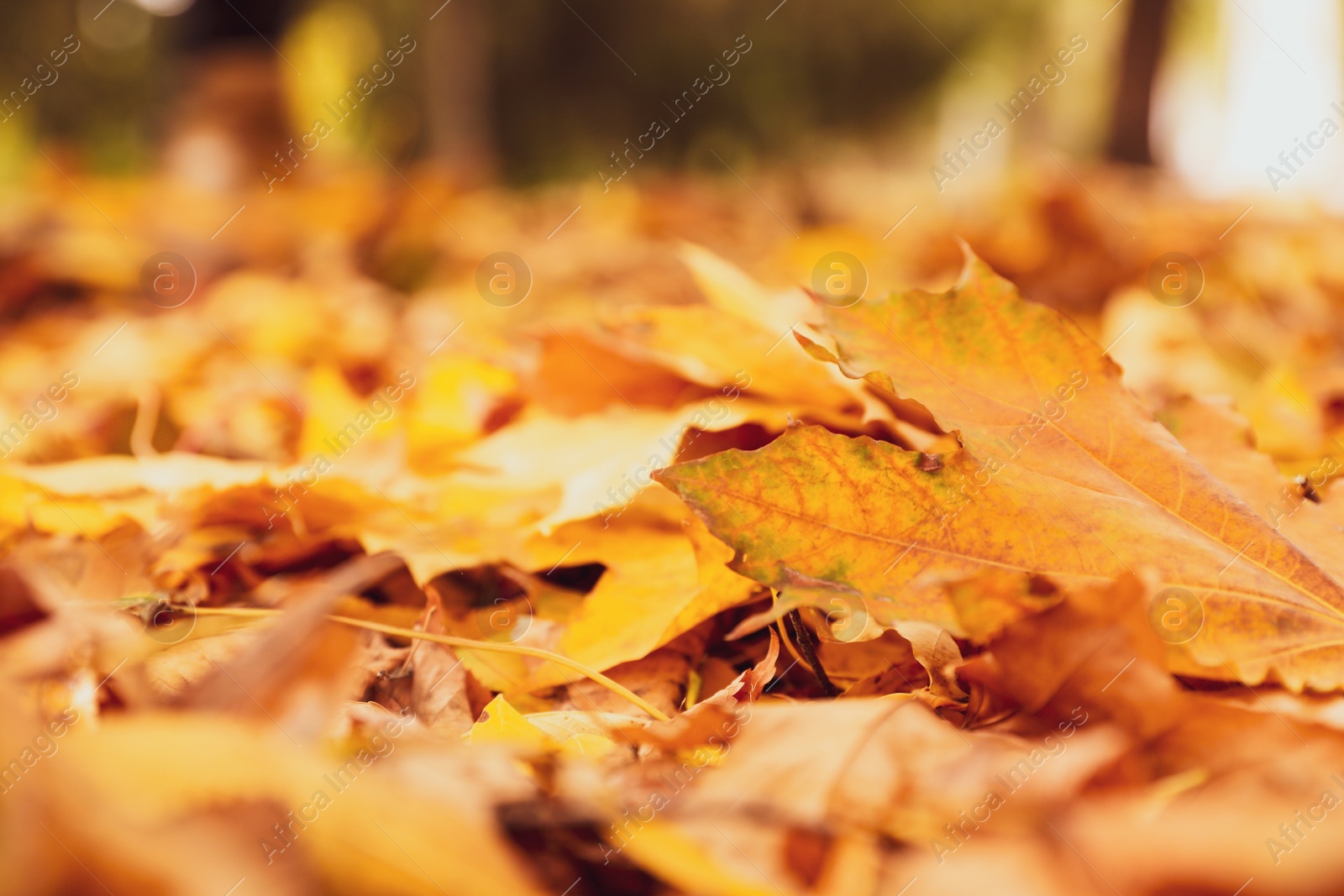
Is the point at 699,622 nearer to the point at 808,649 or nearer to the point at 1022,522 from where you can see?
the point at 808,649

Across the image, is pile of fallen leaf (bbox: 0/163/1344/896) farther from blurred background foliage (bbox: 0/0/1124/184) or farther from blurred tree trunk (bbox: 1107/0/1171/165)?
blurred background foliage (bbox: 0/0/1124/184)

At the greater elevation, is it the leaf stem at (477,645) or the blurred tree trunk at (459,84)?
the blurred tree trunk at (459,84)

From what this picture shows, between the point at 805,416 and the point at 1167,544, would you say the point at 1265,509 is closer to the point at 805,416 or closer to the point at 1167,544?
the point at 1167,544

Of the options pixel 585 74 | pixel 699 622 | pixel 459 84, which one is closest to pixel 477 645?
pixel 699 622

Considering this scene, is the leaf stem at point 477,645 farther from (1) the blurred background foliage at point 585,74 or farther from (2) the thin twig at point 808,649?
(1) the blurred background foliage at point 585,74

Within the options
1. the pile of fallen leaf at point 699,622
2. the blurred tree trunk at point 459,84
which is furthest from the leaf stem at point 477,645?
the blurred tree trunk at point 459,84

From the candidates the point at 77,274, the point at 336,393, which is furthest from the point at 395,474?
the point at 77,274

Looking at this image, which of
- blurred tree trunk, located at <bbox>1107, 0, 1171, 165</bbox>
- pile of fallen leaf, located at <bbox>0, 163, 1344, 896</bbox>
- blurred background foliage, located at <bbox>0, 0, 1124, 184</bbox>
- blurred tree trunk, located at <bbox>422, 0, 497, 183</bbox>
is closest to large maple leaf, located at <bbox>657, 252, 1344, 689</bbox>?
pile of fallen leaf, located at <bbox>0, 163, 1344, 896</bbox>
